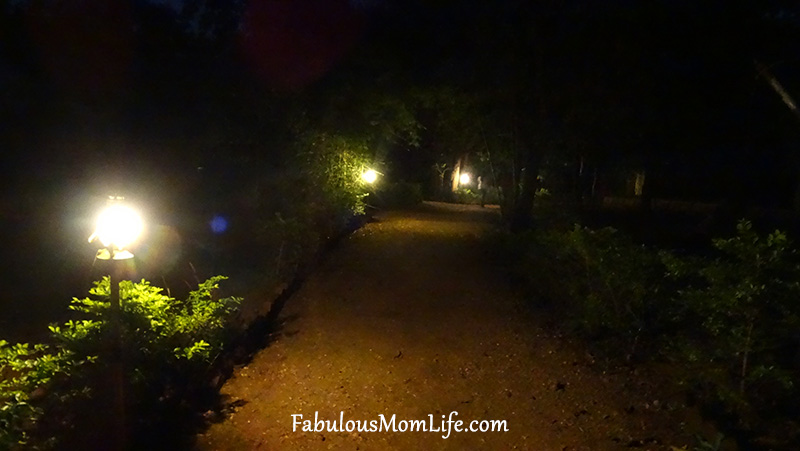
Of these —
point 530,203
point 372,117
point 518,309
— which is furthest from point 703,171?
point 518,309

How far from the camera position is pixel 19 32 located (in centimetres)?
1180

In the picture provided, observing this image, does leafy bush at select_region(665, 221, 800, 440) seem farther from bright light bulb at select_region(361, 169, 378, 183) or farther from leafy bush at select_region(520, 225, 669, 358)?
bright light bulb at select_region(361, 169, 378, 183)

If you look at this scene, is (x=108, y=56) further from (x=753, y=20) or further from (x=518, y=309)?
(x=753, y=20)

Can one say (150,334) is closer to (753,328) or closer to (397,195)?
(753,328)

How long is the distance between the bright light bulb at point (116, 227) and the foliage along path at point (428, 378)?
1941 mm

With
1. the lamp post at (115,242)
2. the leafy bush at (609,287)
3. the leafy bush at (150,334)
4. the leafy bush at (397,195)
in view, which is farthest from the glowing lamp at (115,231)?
the leafy bush at (397,195)

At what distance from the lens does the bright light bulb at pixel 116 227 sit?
509 centimetres

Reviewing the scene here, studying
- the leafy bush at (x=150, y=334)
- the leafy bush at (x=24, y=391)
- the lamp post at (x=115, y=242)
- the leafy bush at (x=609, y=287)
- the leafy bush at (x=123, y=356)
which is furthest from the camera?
the leafy bush at (x=609, y=287)

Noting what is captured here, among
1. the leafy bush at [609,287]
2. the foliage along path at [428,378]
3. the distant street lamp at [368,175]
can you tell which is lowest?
the foliage along path at [428,378]

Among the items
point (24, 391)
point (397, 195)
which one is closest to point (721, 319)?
point (24, 391)

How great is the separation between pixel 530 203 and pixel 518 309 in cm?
746

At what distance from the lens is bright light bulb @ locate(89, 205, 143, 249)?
5086mm

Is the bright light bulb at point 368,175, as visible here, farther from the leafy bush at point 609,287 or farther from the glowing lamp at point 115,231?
the glowing lamp at point 115,231

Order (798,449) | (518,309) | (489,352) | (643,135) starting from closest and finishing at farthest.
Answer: (798,449) < (489,352) < (518,309) < (643,135)
